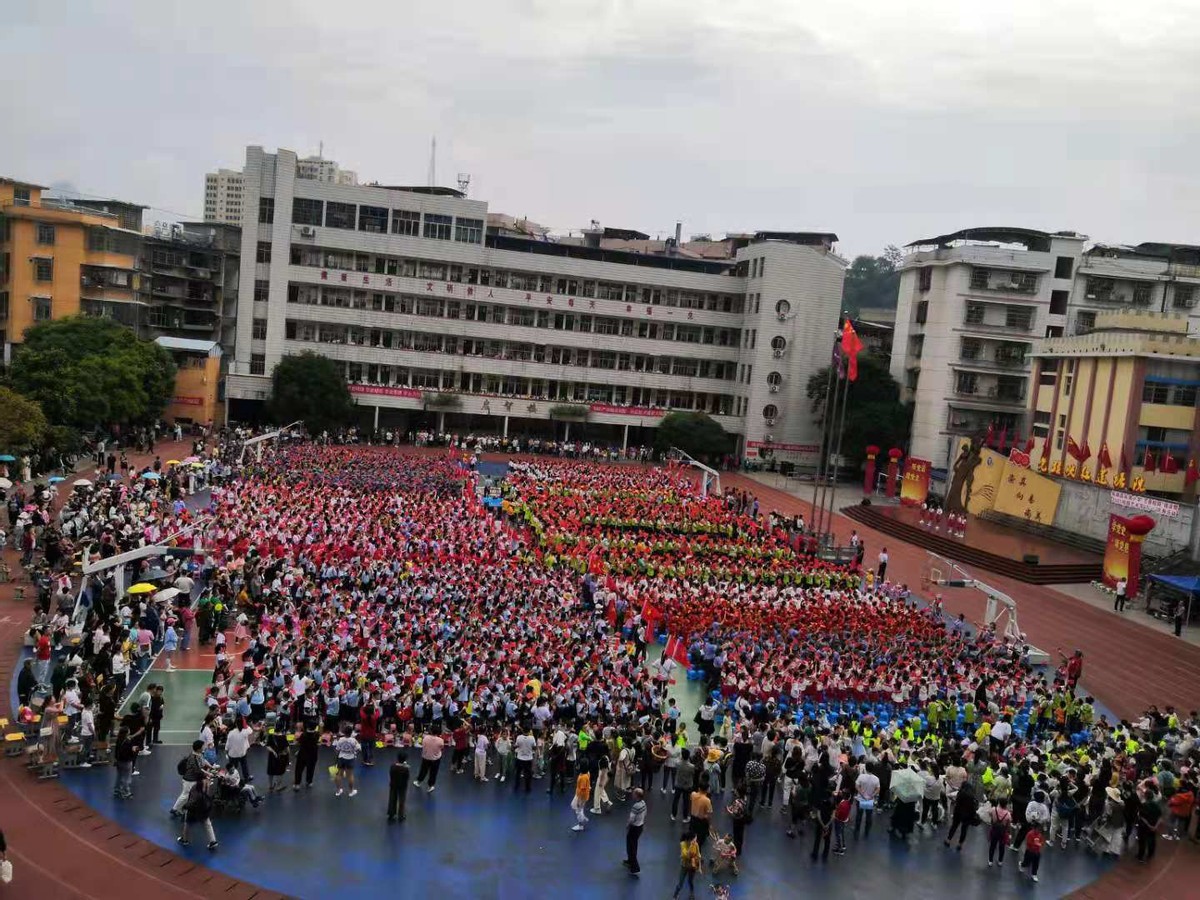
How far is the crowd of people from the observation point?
13.1 meters

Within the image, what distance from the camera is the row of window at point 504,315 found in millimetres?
48094

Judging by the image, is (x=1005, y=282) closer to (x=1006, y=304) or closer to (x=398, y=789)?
(x=1006, y=304)

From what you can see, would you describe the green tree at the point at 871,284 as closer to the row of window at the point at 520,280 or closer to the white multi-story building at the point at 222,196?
the row of window at the point at 520,280

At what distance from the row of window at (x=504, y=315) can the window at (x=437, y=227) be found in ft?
9.80

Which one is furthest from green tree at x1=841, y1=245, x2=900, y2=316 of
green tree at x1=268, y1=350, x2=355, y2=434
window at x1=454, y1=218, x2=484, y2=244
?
green tree at x1=268, y1=350, x2=355, y2=434

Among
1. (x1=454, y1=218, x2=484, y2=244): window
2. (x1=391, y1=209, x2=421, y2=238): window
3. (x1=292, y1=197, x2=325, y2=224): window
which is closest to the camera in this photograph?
(x1=292, y1=197, x2=325, y2=224): window

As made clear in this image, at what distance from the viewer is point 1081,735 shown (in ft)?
55.7

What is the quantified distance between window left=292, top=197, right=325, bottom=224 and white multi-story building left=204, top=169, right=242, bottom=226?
394 feet

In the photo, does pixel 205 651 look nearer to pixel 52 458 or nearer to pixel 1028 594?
pixel 52 458

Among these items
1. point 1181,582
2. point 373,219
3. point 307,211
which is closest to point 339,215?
point 307,211

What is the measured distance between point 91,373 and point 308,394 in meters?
10.2

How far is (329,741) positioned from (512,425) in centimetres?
3958

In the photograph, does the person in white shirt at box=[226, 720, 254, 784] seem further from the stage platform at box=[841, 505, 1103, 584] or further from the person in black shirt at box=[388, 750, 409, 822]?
the stage platform at box=[841, 505, 1103, 584]

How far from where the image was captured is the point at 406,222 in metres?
48.5
